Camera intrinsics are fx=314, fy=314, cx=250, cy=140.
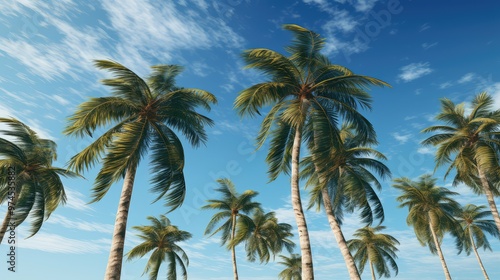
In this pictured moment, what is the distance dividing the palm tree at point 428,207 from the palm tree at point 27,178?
2979 centimetres

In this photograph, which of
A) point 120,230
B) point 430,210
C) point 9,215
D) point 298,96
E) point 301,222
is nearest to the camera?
point 120,230

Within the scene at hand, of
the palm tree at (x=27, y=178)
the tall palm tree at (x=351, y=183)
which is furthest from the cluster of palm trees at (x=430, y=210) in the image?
the palm tree at (x=27, y=178)

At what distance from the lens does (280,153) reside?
1638cm

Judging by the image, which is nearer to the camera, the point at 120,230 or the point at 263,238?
the point at 120,230

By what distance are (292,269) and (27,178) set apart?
128 ft

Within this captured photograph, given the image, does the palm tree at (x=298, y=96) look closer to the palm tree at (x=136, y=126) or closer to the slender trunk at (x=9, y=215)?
the palm tree at (x=136, y=126)

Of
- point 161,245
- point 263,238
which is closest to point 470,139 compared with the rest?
point 263,238

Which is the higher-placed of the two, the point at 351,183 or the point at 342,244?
the point at 351,183

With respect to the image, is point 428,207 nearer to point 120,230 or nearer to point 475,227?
point 475,227

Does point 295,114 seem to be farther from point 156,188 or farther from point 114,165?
point 114,165

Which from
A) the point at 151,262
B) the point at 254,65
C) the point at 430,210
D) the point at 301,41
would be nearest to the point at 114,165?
the point at 254,65

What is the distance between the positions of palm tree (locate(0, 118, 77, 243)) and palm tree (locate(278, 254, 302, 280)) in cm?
3579

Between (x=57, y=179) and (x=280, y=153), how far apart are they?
1445cm

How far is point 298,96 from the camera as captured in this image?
16.2 meters
